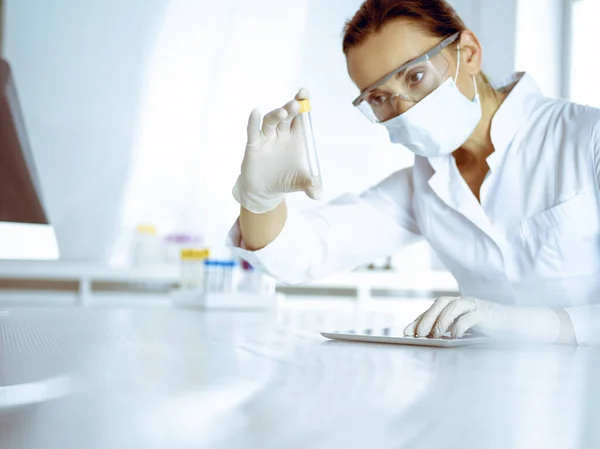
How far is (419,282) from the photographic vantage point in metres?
3.21

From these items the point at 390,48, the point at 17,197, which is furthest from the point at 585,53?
the point at 17,197

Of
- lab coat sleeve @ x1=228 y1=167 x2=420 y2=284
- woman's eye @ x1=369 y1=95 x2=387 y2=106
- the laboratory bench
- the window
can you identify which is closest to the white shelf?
the window

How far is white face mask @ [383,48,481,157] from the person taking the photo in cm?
136

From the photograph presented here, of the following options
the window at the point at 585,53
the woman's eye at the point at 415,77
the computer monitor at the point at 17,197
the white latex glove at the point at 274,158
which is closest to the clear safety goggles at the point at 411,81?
the woman's eye at the point at 415,77

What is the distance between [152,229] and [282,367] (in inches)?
→ 117

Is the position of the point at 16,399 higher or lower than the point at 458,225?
lower

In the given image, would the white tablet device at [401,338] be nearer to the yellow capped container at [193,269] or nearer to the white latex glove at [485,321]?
the white latex glove at [485,321]

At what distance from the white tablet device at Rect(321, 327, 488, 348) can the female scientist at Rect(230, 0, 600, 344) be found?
0.33m

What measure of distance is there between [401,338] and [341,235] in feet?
2.26

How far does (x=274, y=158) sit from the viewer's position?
47.1 inches

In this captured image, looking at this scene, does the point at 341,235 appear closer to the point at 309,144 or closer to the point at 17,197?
the point at 309,144

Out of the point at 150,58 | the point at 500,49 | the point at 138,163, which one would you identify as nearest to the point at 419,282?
the point at 500,49

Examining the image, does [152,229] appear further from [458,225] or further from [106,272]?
[458,225]

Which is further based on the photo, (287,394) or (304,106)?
(304,106)
